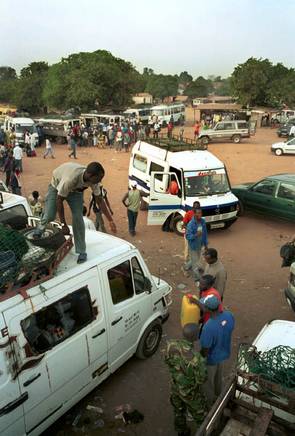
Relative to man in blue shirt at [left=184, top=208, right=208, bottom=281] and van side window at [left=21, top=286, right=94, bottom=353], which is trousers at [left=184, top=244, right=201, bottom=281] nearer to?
man in blue shirt at [left=184, top=208, right=208, bottom=281]

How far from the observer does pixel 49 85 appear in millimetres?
44625

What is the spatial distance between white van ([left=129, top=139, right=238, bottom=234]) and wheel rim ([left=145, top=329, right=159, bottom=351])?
4.97 meters

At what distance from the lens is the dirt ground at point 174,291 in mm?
4598

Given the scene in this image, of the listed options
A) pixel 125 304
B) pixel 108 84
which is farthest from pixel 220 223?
pixel 108 84

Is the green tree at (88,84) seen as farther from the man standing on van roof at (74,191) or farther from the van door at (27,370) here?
the van door at (27,370)

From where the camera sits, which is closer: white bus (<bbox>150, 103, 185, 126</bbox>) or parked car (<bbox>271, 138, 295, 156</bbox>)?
parked car (<bbox>271, 138, 295, 156</bbox>)

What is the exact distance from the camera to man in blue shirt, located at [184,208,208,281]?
24.4ft

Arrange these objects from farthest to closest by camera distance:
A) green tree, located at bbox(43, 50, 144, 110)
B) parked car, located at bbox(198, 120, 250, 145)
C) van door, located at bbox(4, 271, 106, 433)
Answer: green tree, located at bbox(43, 50, 144, 110) → parked car, located at bbox(198, 120, 250, 145) → van door, located at bbox(4, 271, 106, 433)

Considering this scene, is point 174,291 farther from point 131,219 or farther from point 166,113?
point 166,113

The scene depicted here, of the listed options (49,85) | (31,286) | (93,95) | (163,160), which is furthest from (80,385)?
(49,85)

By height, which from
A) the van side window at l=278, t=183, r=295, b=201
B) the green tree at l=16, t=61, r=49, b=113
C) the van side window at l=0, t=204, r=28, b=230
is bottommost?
the van side window at l=278, t=183, r=295, b=201

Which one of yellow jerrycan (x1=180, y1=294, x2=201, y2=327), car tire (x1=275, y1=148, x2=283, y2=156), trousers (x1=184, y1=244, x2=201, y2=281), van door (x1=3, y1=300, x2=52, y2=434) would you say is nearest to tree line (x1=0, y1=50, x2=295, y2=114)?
car tire (x1=275, y1=148, x2=283, y2=156)

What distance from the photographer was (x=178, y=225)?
10.6 metres

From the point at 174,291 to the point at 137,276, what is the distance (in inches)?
108
